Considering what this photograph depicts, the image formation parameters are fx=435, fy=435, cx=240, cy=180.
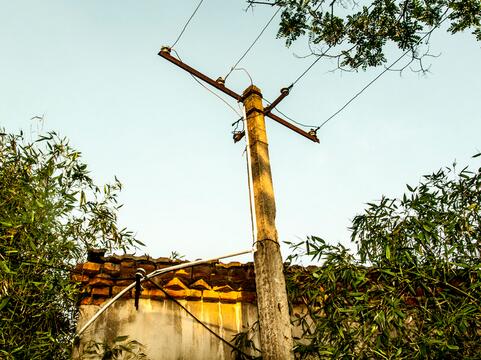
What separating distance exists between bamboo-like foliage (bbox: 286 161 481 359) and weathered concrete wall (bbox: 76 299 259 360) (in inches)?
36.0

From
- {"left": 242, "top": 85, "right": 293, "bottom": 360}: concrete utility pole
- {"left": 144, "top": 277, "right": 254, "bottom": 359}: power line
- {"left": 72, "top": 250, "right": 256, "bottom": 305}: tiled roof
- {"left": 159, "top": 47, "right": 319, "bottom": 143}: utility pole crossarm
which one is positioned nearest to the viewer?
{"left": 242, "top": 85, "right": 293, "bottom": 360}: concrete utility pole

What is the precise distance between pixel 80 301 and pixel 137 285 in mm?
1069

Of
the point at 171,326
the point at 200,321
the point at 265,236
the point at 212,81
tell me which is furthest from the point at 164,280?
the point at 212,81

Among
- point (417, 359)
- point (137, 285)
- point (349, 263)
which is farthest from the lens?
→ point (349, 263)

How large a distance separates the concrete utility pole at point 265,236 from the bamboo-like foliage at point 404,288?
102 centimetres

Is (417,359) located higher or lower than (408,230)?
lower

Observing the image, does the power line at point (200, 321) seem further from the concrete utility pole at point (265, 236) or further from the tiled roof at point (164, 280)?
the concrete utility pole at point (265, 236)

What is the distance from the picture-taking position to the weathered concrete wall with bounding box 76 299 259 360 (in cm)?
514

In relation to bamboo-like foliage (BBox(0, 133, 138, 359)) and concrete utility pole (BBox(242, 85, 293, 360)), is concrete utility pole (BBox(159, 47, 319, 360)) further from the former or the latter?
bamboo-like foliage (BBox(0, 133, 138, 359))

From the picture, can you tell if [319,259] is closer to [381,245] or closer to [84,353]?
[381,245]

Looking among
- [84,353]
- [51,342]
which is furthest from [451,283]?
[51,342]

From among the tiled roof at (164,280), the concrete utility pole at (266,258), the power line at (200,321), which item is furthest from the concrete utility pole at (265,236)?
the tiled roof at (164,280)

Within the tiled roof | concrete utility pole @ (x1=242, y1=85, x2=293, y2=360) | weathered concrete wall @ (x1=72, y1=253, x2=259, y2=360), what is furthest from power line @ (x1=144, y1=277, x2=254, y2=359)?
concrete utility pole @ (x1=242, y1=85, x2=293, y2=360)

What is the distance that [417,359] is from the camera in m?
4.36
